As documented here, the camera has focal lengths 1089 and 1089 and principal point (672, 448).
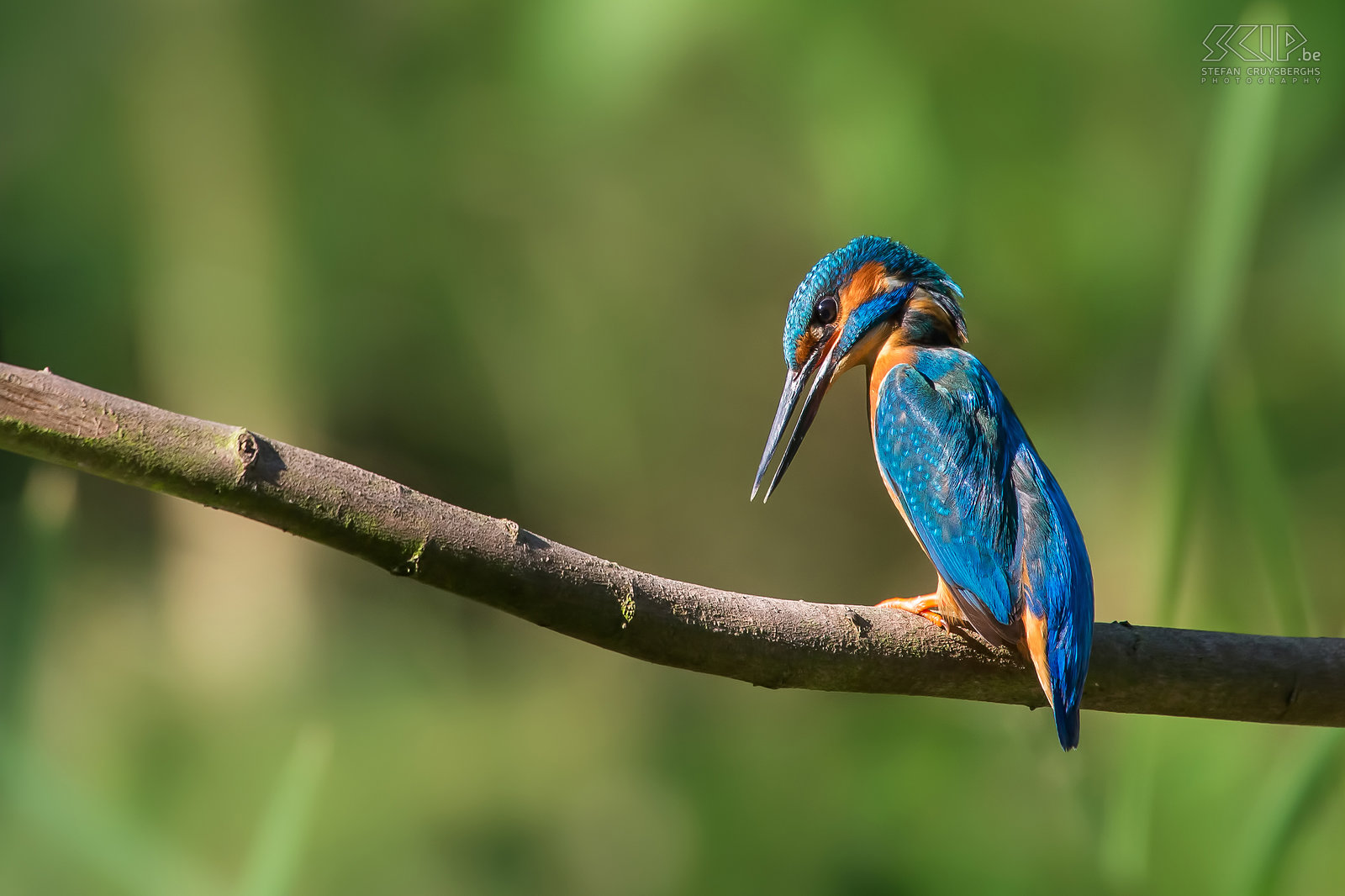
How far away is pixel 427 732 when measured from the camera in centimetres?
322

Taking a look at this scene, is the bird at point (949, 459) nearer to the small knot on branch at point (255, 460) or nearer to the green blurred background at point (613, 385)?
the green blurred background at point (613, 385)

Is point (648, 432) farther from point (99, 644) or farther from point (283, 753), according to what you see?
point (99, 644)

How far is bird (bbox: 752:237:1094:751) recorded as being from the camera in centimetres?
112

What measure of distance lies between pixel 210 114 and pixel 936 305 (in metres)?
2.62

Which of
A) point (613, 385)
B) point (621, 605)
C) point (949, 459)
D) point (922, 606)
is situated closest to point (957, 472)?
point (949, 459)

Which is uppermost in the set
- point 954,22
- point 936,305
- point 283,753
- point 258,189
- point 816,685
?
point 954,22

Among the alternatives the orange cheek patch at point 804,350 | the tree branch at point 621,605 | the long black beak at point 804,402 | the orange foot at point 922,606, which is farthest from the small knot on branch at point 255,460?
the orange cheek patch at point 804,350

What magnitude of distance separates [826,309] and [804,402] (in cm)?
13

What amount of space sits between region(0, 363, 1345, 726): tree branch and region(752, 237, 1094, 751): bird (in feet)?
0.21

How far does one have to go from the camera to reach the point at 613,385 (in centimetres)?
346

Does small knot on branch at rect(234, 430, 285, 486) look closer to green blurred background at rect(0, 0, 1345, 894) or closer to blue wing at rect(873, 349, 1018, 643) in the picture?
blue wing at rect(873, 349, 1018, 643)

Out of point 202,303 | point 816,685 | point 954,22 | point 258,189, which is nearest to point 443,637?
point 202,303

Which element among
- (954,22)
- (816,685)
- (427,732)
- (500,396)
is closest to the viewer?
(816,685)

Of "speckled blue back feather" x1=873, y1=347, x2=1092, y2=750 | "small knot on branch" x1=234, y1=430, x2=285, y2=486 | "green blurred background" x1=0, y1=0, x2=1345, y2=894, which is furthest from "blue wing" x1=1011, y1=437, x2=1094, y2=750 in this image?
"small knot on branch" x1=234, y1=430, x2=285, y2=486
